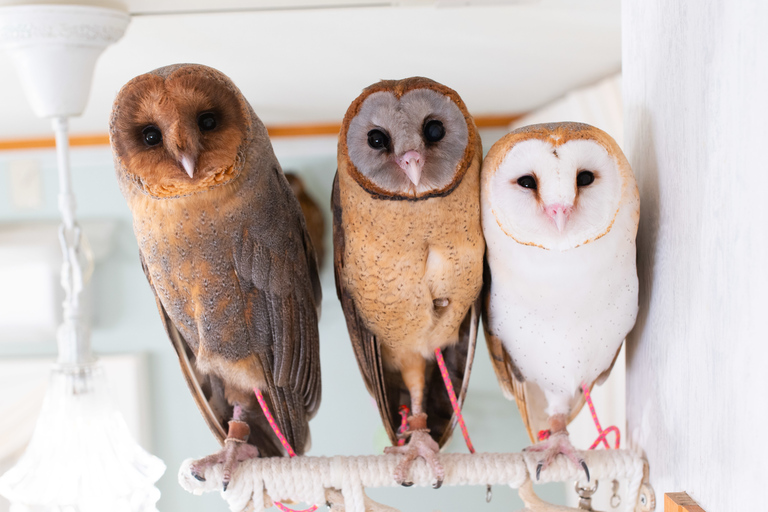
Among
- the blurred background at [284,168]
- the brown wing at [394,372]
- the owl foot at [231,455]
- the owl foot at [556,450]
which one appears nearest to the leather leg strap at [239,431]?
the owl foot at [231,455]

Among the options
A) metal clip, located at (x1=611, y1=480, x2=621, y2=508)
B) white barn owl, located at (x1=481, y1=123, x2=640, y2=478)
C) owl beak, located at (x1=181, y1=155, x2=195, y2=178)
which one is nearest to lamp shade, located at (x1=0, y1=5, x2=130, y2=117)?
owl beak, located at (x1=181, y1=155, x2=195, y2=178)

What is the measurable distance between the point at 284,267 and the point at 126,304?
8.33 ft

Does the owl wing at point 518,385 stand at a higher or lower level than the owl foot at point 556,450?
higher

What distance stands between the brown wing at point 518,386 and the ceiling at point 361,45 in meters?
0.64

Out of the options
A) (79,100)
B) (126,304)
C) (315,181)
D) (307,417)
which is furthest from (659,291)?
(126,304)

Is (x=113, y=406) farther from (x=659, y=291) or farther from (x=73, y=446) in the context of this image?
(x=659, y=291)

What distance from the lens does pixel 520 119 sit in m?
2.71

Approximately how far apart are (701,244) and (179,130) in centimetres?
58

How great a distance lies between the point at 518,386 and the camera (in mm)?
962

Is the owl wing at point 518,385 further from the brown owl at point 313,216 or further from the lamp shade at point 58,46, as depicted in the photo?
the brown owl at point 313,216

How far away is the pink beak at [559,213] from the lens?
72 cm

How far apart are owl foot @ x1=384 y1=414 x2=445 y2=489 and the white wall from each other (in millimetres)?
282

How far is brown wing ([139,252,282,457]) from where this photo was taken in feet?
2.93

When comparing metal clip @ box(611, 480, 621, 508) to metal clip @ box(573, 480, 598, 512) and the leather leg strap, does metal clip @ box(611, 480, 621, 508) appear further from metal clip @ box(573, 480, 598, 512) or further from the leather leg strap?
the leather leg strap
